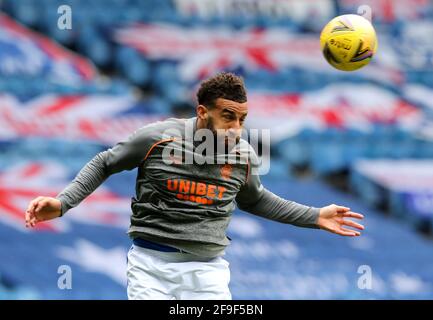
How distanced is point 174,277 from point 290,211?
0.75 metres

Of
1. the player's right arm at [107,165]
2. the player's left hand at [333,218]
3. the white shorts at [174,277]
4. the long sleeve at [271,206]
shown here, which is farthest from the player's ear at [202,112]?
the player's left hand at [333,218]

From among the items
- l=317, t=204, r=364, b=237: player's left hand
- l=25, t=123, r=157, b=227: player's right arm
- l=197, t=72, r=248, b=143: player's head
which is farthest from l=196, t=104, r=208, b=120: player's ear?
l=317, t=204, r=364, b=237: player's left hand

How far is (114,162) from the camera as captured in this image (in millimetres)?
4469

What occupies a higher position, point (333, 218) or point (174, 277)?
point (333, 218)

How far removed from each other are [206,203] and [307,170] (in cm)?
711

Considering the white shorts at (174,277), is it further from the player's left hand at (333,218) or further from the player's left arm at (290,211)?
the player's left hand at (333,218)

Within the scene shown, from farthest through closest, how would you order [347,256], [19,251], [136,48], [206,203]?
[136,48] → [347,256] → [19,251] → [206,203]

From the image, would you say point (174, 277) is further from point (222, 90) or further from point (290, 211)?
point (222, 90)

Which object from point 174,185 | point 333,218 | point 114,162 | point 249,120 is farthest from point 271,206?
point 249,120

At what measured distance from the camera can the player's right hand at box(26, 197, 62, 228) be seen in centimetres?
423
